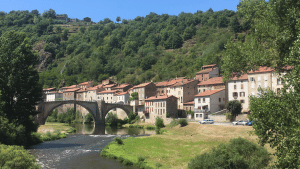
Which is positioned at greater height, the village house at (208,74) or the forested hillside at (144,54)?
the forested hillside at (144,54)

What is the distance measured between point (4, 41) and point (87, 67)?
416ft

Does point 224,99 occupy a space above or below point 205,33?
below

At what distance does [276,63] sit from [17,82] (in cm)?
3289

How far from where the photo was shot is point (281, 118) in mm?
14203

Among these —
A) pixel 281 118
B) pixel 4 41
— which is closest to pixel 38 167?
pixel 281 118

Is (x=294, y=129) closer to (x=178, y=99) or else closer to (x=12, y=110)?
(x=12, y=110)

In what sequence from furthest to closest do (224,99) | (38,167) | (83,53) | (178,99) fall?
(83,53) < (178,99) < (224,99) < (38,167)

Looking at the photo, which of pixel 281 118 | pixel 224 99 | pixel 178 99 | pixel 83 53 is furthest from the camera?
pixel 83 53

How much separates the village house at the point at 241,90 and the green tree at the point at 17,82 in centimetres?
4323

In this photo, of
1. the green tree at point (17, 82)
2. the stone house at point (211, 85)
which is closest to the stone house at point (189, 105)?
the stone house at point (211, 85)

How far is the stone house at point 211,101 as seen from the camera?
6731 centimetres

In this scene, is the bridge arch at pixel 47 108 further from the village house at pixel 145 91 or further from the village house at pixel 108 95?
the village house at pixel 108 95

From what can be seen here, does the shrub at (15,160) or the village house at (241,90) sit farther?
the village house at (241,90)

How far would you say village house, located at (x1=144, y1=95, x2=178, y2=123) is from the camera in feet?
251
